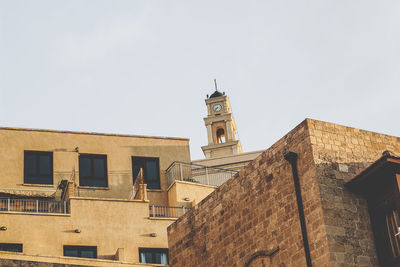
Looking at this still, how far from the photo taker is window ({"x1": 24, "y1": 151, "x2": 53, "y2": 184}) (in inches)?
1351

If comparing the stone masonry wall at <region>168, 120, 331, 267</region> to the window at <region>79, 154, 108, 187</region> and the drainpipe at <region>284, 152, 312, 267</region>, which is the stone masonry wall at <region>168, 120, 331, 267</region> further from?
the window at <region>79, 154, 108, 187</region>

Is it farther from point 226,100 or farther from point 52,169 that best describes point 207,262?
point 226,100

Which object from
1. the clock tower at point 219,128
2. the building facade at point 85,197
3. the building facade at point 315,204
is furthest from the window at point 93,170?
the clock tower at point 219,128

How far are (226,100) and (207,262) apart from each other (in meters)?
58.6

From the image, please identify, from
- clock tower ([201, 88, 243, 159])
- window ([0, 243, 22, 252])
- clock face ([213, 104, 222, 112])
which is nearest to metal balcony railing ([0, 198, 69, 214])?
window ([0, 243, 22, 252])

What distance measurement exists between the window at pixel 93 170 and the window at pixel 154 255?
16.7 ft

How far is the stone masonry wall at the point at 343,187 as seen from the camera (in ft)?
57.8

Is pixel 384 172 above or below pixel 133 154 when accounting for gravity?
below

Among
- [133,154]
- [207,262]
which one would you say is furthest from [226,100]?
[207,262]

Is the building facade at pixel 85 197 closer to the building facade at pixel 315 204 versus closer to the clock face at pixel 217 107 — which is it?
the building facade at pixel 315 204

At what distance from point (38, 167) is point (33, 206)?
2632 millimetres

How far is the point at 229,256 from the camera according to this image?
2072 cm

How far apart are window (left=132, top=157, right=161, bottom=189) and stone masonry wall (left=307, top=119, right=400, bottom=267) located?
55.9 feet

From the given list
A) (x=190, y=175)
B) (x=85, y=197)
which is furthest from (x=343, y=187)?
(x=190, y=175)
